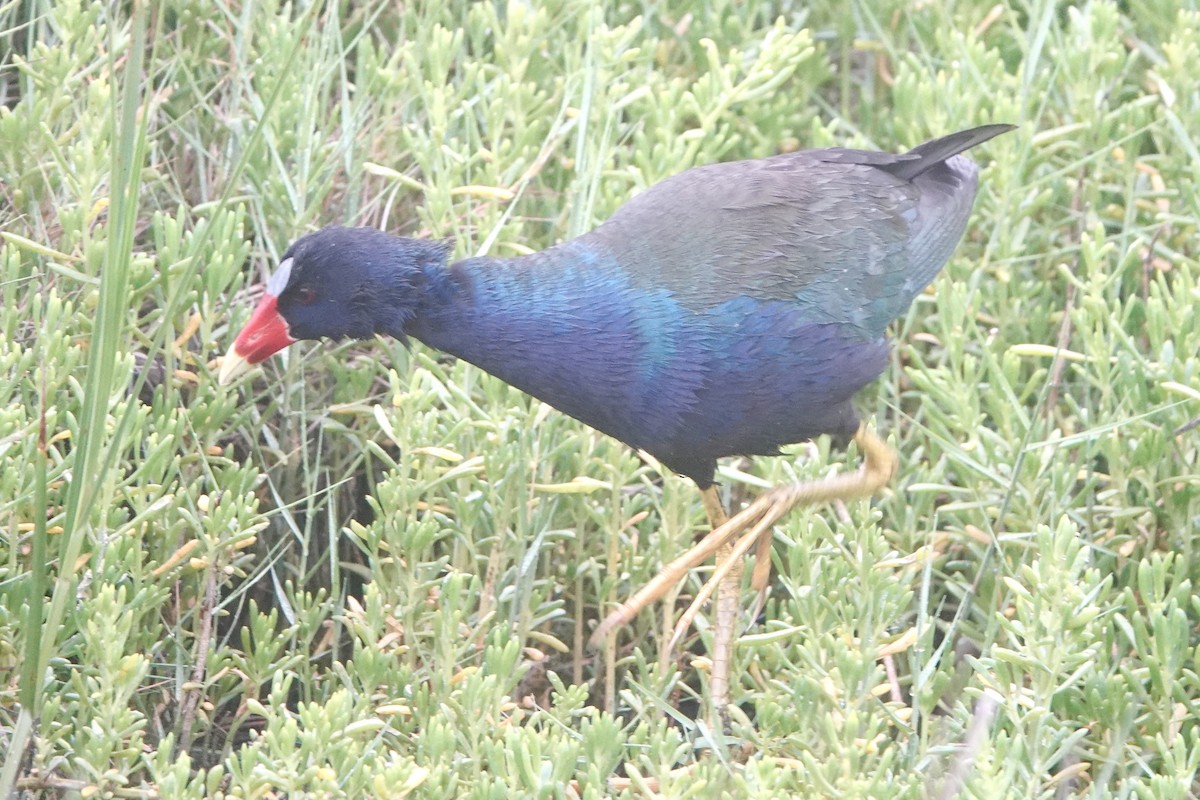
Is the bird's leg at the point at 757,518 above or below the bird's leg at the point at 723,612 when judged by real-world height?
above

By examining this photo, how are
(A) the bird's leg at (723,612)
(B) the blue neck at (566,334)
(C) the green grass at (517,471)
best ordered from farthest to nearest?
(A) the bird's leg at (723,612) → (B) the blue neck at (566,334) → (C) the green grass at (517,471)

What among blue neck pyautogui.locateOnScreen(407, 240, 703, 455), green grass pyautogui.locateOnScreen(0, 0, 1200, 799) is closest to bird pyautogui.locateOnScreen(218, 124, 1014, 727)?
blue neck pyautogui.locateOnScreen(407, 240, 703, 455)

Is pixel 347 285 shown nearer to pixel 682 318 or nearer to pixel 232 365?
pixel 232 365

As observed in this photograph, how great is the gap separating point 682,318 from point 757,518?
0.49 meters

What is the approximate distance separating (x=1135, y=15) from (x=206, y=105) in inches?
91.9

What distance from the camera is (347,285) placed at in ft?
8.76

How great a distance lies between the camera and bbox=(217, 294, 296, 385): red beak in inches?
108

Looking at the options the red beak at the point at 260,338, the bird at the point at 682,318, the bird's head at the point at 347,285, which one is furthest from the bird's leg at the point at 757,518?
the red beak at the point at 260,338

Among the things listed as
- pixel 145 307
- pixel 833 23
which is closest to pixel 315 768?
pixel 145 307

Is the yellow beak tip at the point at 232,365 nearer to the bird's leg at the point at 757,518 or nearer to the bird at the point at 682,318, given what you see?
the bird at the point at 682,318

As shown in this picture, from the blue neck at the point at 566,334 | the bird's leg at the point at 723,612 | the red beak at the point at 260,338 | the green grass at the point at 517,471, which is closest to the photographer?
the green grass at the point at 517,471

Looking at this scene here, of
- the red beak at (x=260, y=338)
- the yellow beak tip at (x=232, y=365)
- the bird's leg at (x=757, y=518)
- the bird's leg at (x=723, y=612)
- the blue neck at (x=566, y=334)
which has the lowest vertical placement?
the bird's leg at (x=723, y=612)

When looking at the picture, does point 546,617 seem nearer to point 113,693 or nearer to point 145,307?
point 113,693

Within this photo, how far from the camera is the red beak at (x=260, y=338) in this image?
2750 millimetres
